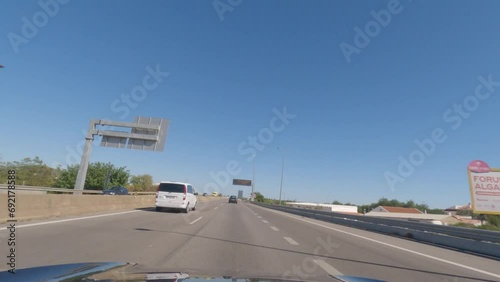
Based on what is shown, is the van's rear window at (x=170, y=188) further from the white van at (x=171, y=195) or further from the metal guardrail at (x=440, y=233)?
the metal guardrail at (x=440, y=233)

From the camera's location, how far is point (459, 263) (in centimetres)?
1032

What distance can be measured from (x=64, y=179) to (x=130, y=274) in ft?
291

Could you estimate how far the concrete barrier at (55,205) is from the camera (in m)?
13.1

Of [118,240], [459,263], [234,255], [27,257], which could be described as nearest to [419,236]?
[459,263]

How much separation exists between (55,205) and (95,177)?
72743 millimetres

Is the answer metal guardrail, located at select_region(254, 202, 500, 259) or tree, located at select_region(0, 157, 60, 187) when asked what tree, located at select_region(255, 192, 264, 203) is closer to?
tree, located at select_region(0, 157, 60, 187)

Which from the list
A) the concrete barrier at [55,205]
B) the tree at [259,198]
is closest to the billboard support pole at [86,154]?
the concrete barrier at [55,205]

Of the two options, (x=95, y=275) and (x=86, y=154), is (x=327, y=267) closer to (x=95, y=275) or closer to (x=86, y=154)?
(x=95, y=275)

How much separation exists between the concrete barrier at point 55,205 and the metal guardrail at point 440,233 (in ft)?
52.4

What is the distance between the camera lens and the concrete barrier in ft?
42.9

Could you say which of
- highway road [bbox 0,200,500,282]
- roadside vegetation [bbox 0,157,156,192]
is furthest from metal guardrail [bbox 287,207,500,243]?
roadside vegetation [bbox 0,157,156,192]

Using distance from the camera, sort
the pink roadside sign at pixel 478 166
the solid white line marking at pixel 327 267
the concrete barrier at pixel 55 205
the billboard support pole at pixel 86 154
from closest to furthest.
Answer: the solid white line marking at pixel 327 267 < the concrete barrier at pixel 55 205 < the billboard support pole at pixel 86 154 < the pink roadside sign at pixel 478 166

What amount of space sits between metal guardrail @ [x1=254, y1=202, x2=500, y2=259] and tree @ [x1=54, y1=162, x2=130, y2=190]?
227ft

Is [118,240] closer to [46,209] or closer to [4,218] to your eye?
[4,218]
